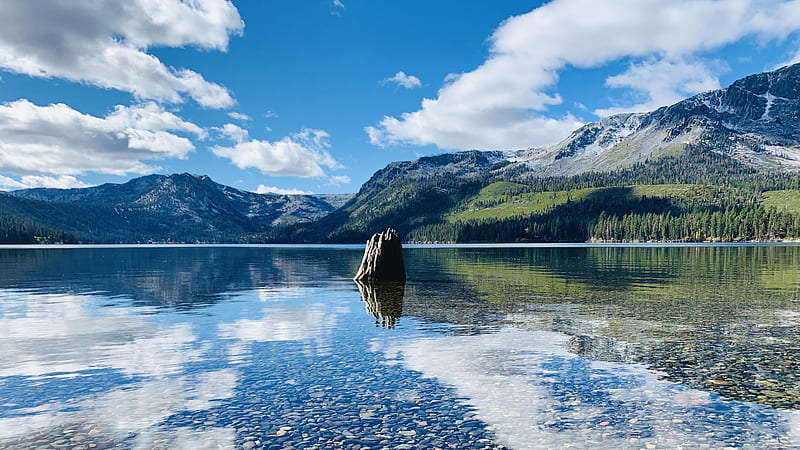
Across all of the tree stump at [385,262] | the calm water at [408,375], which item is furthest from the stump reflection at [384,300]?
the tree stump at [385,262]

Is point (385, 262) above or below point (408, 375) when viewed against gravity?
above

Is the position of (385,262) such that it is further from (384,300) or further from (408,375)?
(408,375)

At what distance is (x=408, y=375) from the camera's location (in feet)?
74.1

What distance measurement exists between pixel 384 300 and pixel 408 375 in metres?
29.0

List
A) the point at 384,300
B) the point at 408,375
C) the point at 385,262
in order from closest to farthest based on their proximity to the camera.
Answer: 1. the point at 408,375
2. the point at 384,300
3. the point at 385,262

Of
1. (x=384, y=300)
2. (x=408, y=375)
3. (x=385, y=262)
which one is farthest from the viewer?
(x=385, y=262)

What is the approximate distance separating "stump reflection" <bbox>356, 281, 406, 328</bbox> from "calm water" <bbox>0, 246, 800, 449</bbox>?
52 centimetres

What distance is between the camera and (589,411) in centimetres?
1748

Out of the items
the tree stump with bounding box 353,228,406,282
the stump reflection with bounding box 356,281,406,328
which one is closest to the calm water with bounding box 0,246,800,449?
the stump reflection with bounding box 356,281,406,328

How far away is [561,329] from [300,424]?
21.6 meters

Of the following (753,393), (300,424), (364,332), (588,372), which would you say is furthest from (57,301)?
(753,393)

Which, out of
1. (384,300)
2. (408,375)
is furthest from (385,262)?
(408,375)

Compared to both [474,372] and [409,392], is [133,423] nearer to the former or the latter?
[409,392]

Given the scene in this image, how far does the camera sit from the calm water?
51.6 feet
